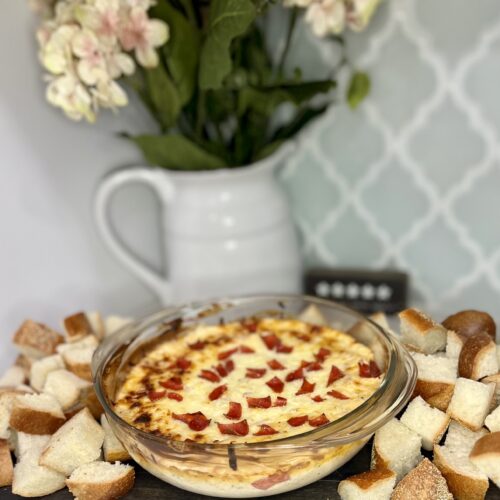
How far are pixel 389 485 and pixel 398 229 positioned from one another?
0.72 m

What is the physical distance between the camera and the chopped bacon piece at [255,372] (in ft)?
3.09

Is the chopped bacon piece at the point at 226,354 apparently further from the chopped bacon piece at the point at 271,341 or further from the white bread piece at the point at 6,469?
the white bread piece at the point at 6,469

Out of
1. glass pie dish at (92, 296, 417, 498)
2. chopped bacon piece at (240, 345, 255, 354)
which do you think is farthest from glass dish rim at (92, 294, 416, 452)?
chopped bacon piece at (240, 345, 255, 354)

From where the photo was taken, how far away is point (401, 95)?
4.29 feet

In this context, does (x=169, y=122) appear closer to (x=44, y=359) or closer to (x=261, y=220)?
(x=261, y=220)

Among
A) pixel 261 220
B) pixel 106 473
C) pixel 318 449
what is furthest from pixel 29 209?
pixel 318 449

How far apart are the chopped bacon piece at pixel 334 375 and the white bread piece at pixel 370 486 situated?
0.14 metres

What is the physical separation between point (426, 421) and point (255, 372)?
0.24 meters

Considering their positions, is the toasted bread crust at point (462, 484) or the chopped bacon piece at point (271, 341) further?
the chopped bacon piece at point (271, 341)

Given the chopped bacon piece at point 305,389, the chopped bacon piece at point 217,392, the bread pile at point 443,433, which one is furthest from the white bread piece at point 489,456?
the chopped bacon piece at point 217,392

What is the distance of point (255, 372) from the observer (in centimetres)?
95

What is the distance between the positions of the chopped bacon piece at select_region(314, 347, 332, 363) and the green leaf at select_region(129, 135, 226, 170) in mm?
403

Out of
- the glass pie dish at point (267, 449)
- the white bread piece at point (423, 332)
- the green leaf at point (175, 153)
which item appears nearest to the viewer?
the glass pie dish at point (267, 449)

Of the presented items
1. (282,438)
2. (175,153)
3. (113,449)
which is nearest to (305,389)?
(282,438)
